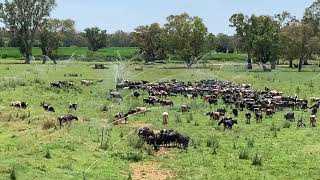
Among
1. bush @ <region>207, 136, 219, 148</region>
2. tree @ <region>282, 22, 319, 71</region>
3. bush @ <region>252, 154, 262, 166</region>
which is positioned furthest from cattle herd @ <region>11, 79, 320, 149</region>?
tree @ <region>282, 22, 319, 71</region>

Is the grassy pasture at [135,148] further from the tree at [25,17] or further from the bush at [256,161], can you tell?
the tree at [25,17]

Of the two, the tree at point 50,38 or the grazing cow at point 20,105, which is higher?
the tree at point 50,38

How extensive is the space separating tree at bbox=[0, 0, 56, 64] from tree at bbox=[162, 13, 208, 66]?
25094 mm

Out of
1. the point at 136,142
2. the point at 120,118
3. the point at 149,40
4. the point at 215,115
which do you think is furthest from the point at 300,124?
the point at 149,40

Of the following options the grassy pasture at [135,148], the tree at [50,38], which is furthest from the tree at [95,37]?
the grassy pasture at [135,148]

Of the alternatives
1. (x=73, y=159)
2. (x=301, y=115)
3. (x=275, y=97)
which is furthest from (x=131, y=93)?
(x=73, y=159)

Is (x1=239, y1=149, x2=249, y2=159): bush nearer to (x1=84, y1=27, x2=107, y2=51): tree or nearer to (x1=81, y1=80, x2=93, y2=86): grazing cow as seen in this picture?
(x1=81, y1=80, x2=93, y2=86): grazing cow

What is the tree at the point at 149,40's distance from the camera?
11725cm

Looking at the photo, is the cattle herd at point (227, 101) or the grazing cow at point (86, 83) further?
the grazing cow at point (86, 83)

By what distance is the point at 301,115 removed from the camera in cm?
3997

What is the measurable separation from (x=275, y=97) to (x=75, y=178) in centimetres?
3136

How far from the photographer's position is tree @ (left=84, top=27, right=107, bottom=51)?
548ft

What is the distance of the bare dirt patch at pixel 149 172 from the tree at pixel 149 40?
9331 cm

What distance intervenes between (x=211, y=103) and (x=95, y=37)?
125 m
